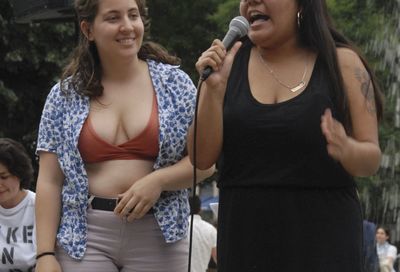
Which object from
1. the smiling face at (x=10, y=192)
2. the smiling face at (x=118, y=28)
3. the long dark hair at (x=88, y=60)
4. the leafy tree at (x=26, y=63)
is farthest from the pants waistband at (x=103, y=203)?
the leafy tree at (x=26, y=63)

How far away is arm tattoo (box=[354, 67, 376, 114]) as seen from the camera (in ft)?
11.7

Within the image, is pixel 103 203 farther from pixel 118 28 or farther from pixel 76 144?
pixel 118 28

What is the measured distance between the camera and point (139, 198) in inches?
160

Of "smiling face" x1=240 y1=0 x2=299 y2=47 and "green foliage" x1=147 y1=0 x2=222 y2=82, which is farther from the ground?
"green foliage" x1=147 y1=0 x2=222 y2=82

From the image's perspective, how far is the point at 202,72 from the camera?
3551mm

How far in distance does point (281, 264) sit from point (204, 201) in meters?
36.4

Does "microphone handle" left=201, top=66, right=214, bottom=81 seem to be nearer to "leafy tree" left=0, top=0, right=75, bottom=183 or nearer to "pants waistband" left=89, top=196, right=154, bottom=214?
"pants waistband" left=89, top=196, right=154, bottom=214

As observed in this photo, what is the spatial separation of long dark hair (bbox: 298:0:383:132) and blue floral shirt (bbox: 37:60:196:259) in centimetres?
74

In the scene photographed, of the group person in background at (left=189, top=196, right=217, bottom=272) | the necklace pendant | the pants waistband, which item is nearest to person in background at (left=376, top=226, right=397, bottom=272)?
person in background at (left=189, top=196, right=217, bottom=272)

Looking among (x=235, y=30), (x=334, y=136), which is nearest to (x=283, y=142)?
(x=334, y=136)

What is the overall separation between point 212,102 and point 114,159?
0.70 meters

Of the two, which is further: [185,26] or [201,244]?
[185,26]

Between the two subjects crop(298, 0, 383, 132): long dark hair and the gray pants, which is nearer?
crop(298, 0, 383, 132): long dark hair

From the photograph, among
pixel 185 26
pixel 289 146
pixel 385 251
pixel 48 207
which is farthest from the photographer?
pixel 185 26
